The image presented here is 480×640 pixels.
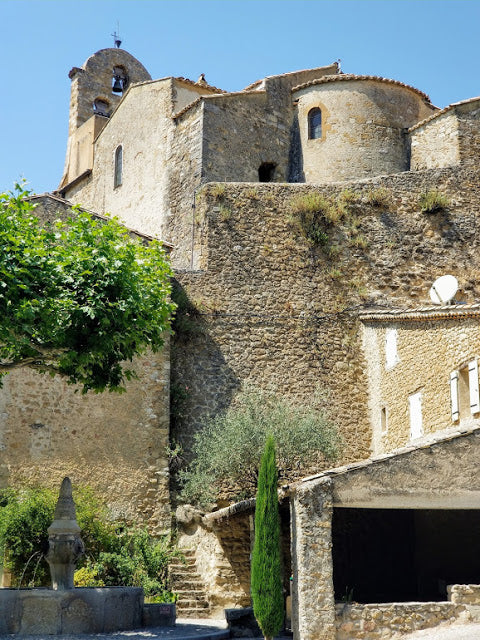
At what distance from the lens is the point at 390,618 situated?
1388 centimetres

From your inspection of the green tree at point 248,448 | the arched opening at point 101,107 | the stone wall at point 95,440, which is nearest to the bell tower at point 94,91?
the arched opening at point 101,107

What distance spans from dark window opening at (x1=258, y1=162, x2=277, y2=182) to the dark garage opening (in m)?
12.8

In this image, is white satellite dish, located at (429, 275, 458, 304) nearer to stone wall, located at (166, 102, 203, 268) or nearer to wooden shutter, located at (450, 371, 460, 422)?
wooden shutter, located at (450, 371, 460, 422)

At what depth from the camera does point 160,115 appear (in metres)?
29.2

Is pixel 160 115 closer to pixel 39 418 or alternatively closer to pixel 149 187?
pixel 149 187

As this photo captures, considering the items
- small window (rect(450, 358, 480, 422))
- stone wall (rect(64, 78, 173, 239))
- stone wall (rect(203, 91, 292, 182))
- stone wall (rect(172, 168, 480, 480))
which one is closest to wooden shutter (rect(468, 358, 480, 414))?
small window (rect(450, 358, 480, 422))

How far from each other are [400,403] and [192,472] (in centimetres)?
538

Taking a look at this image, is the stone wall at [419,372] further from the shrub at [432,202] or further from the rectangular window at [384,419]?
the shrub at [432,202]

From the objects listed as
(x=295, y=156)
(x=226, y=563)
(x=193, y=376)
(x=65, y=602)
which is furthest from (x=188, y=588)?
(x=295, y=156)

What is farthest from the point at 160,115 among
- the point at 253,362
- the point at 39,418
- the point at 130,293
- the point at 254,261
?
the point at 130,293

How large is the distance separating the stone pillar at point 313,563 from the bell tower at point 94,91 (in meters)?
Result: 25.5

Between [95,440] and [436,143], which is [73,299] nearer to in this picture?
[95,440]

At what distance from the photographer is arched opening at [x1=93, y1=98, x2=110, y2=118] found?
136 ft

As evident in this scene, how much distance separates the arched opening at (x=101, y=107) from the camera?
136ft
